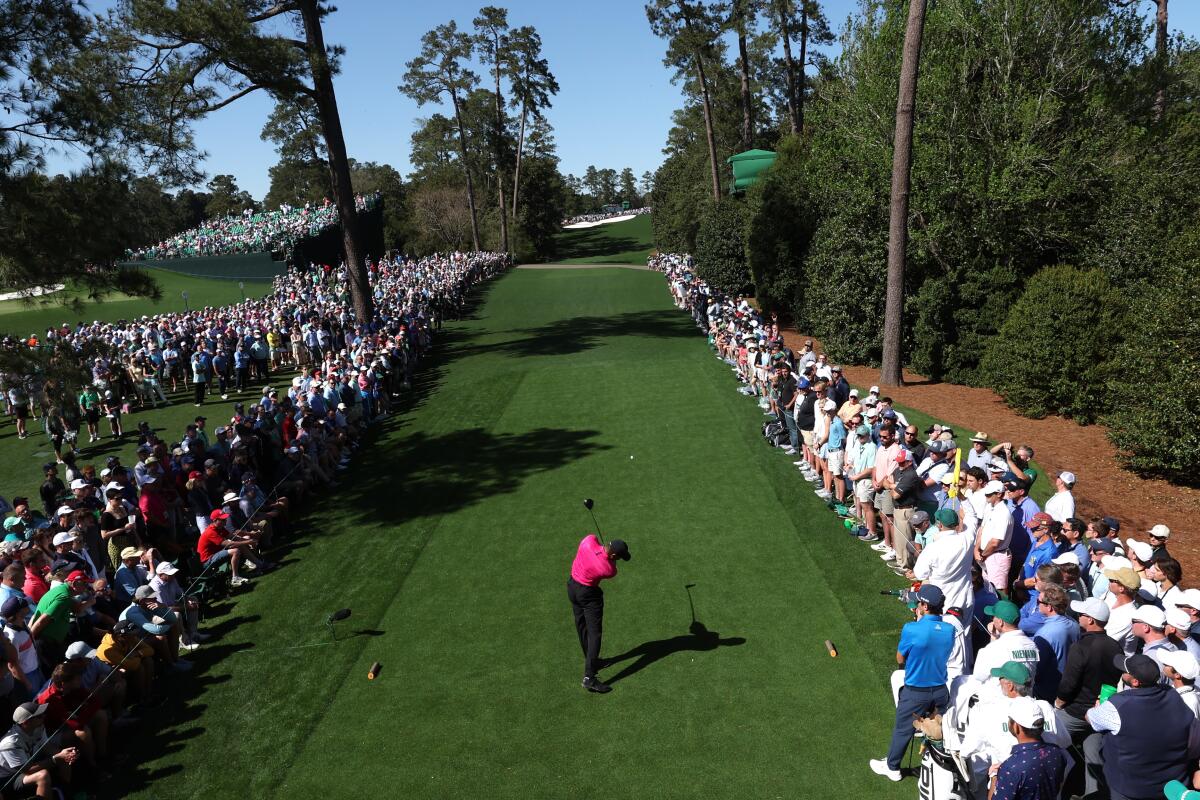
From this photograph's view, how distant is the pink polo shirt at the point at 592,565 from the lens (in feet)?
23.9

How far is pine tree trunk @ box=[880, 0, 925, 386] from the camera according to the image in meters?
16.9

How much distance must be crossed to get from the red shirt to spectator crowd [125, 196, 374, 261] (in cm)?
3800

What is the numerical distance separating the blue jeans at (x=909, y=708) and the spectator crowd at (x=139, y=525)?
706 cm

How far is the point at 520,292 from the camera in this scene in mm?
40656

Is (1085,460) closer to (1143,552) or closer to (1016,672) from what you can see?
(1143,552)

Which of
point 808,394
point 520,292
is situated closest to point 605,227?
point 520,292

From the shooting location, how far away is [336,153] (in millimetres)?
24125

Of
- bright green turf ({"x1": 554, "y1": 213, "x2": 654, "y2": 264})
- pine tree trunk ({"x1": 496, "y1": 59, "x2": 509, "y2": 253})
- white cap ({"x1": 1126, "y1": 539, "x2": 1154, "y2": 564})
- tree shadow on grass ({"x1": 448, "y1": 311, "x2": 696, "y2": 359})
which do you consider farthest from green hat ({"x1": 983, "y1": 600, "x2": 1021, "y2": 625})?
bright green turf ({"x1": 554, "y1": 213, "x2": 654, "y2": 264})

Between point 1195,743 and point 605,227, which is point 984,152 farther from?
point 605,227

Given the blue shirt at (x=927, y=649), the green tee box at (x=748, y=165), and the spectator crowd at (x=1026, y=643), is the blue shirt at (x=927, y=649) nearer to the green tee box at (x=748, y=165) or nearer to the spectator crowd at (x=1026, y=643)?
the spectator crowd at (x=1026, y=643)

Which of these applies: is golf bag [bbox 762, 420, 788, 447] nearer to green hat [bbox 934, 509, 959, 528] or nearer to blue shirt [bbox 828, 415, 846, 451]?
blue shirt [bbox 828, 415, 846, 451]

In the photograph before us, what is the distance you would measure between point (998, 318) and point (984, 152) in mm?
4232

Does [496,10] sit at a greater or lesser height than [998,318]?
greater

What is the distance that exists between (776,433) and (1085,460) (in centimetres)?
558
